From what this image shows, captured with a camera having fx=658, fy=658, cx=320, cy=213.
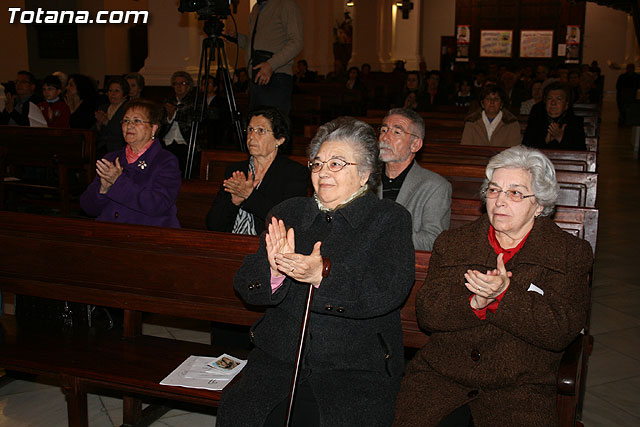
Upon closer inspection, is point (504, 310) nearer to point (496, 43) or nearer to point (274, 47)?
point (274, 47)

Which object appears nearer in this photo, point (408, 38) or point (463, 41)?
point (408, 38)

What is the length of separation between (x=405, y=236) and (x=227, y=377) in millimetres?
913

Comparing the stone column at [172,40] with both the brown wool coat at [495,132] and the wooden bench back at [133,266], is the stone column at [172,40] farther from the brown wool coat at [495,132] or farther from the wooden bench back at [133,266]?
the wooden bench back at [133,266]

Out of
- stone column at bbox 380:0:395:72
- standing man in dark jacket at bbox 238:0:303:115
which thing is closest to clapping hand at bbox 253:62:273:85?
standing man in dark jacket at bbox 238:0:303:115

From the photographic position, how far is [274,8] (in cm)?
509

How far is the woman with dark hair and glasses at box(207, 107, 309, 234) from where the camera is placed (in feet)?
10.6

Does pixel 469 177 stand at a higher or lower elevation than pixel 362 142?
lower

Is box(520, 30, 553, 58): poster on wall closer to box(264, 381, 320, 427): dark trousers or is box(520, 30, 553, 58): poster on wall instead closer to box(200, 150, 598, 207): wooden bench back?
box(200, 150, 598, 207): wooden bench back

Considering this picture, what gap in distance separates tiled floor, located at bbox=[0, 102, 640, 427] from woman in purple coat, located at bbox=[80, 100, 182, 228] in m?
0.94

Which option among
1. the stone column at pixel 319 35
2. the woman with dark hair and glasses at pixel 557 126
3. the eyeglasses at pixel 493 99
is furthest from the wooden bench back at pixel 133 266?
the stone column at pixel 319 35

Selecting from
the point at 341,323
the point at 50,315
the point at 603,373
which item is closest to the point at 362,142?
the point at 341,323

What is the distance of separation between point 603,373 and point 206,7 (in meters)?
3.53

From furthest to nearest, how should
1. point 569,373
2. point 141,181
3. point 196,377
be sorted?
point 141,181
point 196,377
point 569,373

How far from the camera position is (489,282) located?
2057 millimetres
